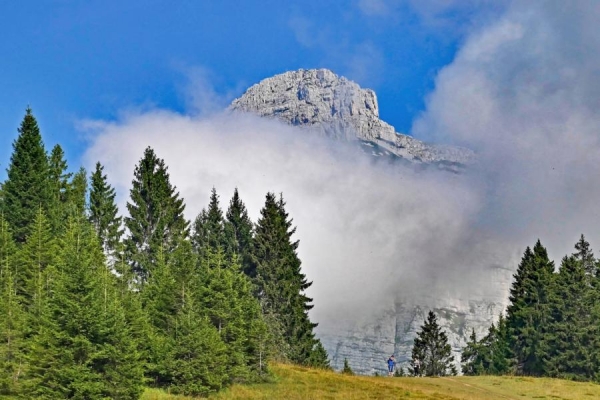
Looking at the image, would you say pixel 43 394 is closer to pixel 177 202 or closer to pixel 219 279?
pixel 219 279

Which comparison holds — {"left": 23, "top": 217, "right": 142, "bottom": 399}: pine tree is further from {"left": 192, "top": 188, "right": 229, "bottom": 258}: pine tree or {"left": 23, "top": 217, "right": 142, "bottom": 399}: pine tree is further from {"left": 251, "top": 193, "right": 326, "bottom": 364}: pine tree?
{"left": 192, "top": 188, "right": 229, "bottom": 258}: pine tree

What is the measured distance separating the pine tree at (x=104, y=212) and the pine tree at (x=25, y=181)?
47.5 feet

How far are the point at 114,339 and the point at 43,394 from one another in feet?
12.5

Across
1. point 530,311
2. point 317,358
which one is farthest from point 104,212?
point 530,311

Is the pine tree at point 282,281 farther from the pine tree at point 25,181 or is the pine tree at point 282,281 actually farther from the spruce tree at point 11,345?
the spruce tree at point 11,345

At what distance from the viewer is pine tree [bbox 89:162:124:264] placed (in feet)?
252

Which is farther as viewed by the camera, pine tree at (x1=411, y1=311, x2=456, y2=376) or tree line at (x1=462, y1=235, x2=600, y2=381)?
pine tree at (x1=411, y1=311, x2=456, y2=376)

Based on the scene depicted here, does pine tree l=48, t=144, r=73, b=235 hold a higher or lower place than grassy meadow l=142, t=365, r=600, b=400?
higher

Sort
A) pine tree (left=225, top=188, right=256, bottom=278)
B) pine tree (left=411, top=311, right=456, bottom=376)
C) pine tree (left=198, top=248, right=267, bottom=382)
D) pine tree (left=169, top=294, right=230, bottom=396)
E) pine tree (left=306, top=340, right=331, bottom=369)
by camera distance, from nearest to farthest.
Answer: pine tree (left=169, top=294, right=230, bottom=396)
pine tree (left=198, top=248, right=267, bottom=382)
pine tree (left=306, top=340, right=331, bottom=369)
pine tree (left=225, top=188, right=256, bottom=278)
pine tree (left=411, top=311, right=456, bottom=376)

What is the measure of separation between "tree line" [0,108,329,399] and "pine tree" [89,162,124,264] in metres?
0.14

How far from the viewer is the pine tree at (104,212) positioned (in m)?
76.8

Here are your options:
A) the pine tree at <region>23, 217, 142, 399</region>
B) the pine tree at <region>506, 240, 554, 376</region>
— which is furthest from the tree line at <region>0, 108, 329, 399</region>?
the pine tree at <region>506, 240, 554, 376</region>

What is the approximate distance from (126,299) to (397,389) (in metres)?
19.7

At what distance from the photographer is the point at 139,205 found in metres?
79.6
